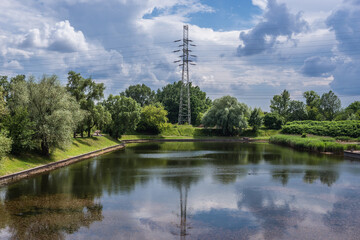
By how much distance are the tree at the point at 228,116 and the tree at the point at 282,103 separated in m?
30.5

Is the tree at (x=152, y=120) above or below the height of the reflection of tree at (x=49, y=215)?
above

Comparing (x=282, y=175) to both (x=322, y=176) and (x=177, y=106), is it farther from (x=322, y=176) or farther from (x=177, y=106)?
(x=177, y=106)

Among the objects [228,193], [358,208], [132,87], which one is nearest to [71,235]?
[228,193]

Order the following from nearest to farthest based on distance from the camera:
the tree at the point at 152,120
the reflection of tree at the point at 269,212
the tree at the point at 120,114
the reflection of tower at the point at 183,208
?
the reflection of tower at the point at 183,208 → the reflection of tree at the point at 269,212 → the tree at the point at 120,114 → the tree at the point at 152,120

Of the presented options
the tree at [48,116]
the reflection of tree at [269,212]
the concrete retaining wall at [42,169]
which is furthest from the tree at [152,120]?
the reflection of tree at [269,212]

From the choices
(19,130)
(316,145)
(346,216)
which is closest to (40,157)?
(19,130)

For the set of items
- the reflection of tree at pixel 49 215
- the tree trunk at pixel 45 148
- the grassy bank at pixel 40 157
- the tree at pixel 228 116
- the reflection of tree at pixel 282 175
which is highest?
the tree at pixel 228 116

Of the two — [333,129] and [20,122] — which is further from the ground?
[20,122]

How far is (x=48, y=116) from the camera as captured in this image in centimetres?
3381

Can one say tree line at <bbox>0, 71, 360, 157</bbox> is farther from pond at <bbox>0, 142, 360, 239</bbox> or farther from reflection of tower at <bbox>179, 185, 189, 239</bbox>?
reflection of tower at <bbox>179, 185, 189, 239</bbox>

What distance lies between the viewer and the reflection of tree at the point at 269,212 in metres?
14.7

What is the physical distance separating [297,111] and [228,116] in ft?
127

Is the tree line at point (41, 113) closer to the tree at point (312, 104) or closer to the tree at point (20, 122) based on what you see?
the tree at point (20, 122)

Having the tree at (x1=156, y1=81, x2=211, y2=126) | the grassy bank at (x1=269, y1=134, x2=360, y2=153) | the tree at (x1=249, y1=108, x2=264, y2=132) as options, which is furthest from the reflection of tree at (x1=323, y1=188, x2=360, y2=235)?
the tree at (x1=156, y1=81, x2=211, y2=126)
